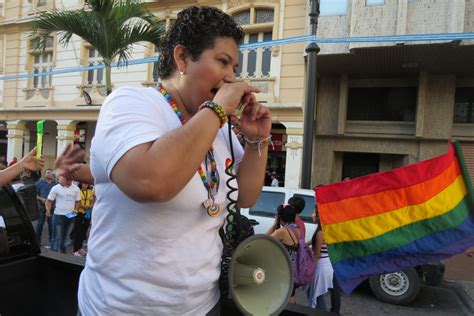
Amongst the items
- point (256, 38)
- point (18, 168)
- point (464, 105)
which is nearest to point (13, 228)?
point (18, 168)

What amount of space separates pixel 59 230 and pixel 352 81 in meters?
10.4

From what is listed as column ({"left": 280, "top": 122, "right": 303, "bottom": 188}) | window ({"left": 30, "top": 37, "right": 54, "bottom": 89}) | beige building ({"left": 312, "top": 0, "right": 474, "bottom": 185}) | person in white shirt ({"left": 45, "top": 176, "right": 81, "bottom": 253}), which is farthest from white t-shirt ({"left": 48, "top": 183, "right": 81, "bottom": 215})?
window ({"left": 30, "top": 37, "right": 54, "bottom": 89})

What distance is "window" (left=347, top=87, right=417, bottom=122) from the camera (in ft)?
43.6

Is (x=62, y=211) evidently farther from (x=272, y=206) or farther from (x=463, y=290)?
(x=463, y=290)

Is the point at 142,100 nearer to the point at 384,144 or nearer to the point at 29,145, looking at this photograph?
the point at 384,144

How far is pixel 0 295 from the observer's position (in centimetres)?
234

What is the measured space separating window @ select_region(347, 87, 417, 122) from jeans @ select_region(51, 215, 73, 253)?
9.95 metres

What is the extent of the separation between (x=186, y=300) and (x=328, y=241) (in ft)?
7.98

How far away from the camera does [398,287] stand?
6012 mm

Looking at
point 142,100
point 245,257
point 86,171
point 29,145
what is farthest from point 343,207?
point 29,145

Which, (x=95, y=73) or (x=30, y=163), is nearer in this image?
(x=30, y=163)

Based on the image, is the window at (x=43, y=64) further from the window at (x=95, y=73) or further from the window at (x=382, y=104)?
the window at (x=382, y=104)

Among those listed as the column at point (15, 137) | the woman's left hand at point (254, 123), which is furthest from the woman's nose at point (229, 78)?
the column at point (15, 137)

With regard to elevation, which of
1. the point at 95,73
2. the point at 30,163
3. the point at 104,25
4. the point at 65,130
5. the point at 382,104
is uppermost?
the point at 95,73
